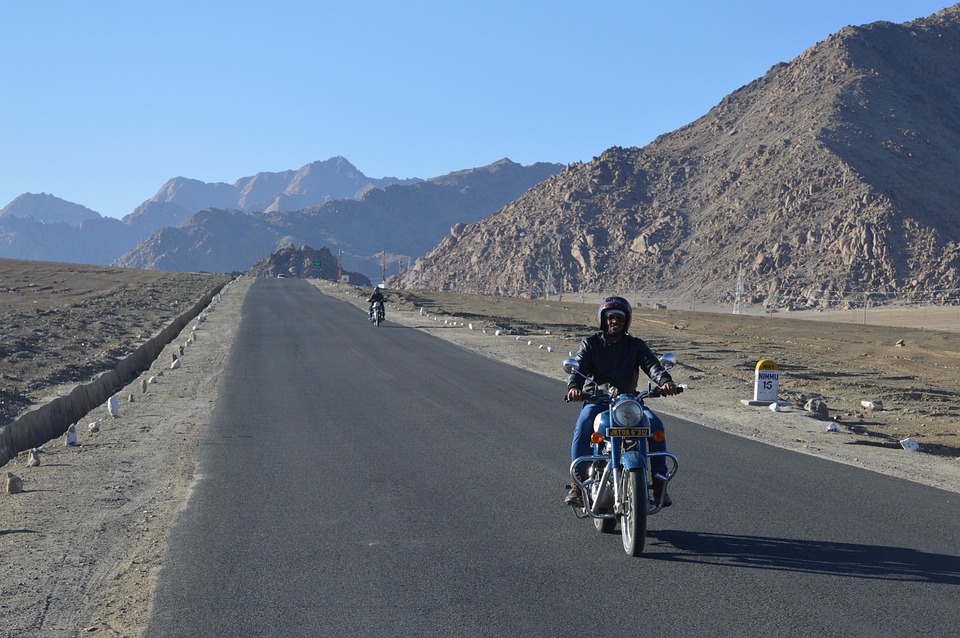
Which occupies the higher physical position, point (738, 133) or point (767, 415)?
point (738, 133)

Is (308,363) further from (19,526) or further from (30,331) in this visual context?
(19,526)

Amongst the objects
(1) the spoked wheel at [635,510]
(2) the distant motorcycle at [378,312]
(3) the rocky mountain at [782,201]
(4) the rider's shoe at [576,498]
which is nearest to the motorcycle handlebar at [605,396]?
(1) the spoked wheel at [635,510]

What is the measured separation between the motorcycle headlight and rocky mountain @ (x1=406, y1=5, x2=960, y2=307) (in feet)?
303

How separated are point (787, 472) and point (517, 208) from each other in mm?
147198

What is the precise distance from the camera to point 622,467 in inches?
283

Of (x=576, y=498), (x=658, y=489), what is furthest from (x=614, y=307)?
(x=576, y=498)

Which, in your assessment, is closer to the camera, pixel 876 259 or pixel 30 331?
pixel 30 331

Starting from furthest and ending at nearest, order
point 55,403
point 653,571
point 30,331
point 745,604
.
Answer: point 30,331, point 55,403, point 653,571, point 745,604

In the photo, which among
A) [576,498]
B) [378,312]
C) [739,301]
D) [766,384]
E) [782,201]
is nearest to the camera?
[576,498]

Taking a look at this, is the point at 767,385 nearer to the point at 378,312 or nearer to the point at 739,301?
the point at 378,312

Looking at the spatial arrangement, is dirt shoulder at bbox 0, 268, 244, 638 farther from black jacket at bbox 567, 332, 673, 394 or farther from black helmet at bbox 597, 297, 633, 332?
black helmet at bbox 597, 297, 633, 332

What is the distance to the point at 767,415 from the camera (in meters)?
16.1

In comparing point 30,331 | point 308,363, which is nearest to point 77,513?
point 308,363

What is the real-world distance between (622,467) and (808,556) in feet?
4.90
